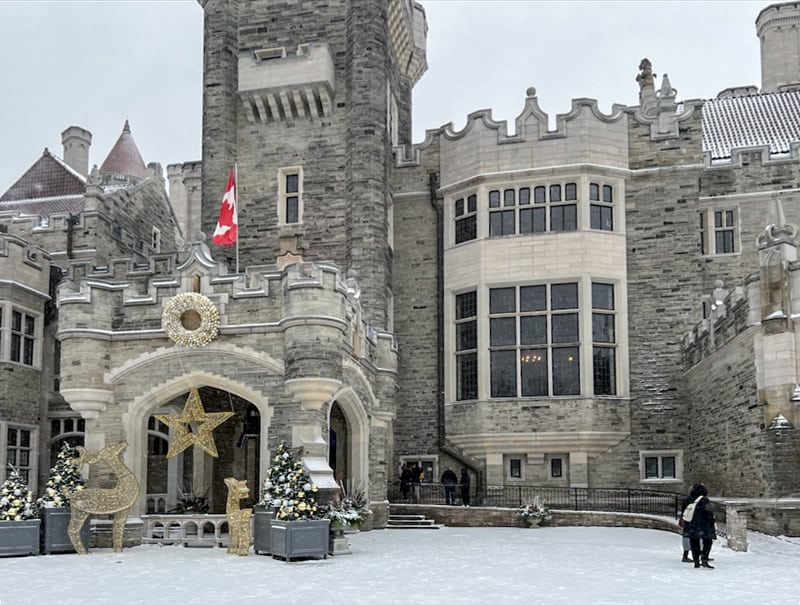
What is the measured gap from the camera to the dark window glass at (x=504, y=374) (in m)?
28.0

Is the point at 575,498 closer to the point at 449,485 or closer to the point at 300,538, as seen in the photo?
the point at 449,485

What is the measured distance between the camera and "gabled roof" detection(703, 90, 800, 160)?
3169cm

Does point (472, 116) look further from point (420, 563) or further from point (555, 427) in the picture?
point (420, 563)

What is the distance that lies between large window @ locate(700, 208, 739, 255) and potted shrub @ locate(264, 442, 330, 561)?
1631cm

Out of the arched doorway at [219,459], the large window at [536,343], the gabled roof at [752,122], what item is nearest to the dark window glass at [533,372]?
the large window at [536,343]

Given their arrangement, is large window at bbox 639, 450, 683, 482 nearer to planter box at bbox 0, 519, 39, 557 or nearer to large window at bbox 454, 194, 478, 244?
large window at bbox 454, 194, 478, 244

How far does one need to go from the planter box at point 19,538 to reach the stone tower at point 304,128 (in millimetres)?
12399

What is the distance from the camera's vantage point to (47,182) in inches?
1336

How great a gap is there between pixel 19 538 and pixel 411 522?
407 inches

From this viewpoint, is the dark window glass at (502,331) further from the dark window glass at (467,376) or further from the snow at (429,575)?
the snow at (429,575)

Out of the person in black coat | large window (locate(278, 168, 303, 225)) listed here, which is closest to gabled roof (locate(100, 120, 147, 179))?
large window (locate(278, 168, 303, 225))

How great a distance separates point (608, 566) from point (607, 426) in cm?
1238

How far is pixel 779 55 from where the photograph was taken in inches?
1633

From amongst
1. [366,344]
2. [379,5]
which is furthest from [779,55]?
A: [366,344]
